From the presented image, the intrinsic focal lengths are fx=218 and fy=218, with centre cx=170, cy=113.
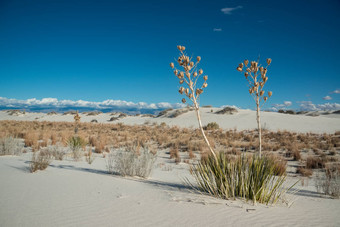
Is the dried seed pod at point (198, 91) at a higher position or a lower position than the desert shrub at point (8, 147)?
higher

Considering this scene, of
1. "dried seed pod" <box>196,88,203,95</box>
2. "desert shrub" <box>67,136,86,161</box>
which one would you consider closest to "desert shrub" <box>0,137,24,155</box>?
"desert shrub" <box>67,136,86,161</box>

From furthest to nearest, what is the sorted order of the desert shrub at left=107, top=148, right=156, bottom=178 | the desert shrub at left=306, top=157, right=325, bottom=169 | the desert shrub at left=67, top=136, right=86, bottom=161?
the desert shrub at left=67, top=136, right=86, bottom=161 < the desert shrub at left=306, top=157, right=325, bottom=169 < the desert shrub at left=107, top=148, right=156, bottom=178

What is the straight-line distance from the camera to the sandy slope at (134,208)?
270 cm

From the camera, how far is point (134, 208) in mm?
3129

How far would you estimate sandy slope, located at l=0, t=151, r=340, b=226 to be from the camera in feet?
8.86

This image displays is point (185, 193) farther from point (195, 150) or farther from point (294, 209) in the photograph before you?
point (195, 150)

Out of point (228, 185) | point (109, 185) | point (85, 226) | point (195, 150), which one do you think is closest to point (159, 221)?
point (85, 226)

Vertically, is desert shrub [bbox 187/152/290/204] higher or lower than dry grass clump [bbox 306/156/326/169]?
higher

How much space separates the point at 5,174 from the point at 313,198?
650 cm

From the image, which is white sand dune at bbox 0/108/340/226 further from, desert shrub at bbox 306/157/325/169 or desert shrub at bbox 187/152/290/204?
desert shrub at bbox 306/157/325/169

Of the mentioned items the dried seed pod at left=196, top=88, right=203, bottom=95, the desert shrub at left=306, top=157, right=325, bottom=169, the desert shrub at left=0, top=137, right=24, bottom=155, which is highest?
the dried seed pod at left=196, top=88, right=203, bottom=95

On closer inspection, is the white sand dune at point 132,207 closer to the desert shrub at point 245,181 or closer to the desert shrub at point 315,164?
the desert shrub at point 245,181

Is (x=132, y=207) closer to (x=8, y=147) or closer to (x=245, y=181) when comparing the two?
(x=245, y=181)

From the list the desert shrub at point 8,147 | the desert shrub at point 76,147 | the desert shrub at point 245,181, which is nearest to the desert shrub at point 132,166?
the desert shrub at point 245,181
